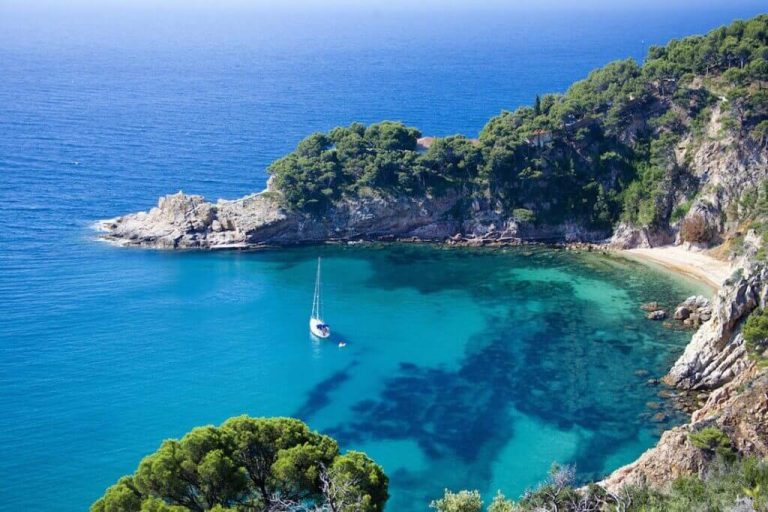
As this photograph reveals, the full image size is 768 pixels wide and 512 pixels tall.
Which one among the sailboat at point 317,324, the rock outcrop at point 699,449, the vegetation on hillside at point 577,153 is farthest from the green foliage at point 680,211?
the sailboat at point 317,324

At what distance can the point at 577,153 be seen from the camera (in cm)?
8312

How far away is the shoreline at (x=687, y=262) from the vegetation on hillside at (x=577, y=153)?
3.45 m

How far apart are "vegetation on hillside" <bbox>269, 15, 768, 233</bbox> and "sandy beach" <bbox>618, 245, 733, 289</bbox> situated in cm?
347

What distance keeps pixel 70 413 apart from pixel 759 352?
44243 millimetres

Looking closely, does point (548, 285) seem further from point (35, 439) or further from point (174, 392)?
point (35, 439)

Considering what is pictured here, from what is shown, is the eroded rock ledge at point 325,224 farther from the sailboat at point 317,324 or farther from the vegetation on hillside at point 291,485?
the vegetation on hillside at point 291,485

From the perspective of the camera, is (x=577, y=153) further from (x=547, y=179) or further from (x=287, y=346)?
(x=287, y=346)

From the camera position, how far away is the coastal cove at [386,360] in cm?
4644

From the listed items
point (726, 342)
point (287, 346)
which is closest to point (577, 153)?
point (726, 342)

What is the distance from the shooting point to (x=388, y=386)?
54.3 metres

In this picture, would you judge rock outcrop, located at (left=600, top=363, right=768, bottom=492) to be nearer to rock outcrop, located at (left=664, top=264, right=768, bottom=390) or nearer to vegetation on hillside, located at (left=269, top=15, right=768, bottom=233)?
rock outcrop, located at (left=664, top=264, right=768, bottom=390)

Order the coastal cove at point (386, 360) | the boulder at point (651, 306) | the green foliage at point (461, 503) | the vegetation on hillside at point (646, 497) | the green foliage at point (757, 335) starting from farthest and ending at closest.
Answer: the boulder at point (651, 306) < the green foliage at point (757, 335) < the coastal cove at point (386, 360) < the green foliage at point (461, 503) < the vegetation on hillside at point (646, 497)

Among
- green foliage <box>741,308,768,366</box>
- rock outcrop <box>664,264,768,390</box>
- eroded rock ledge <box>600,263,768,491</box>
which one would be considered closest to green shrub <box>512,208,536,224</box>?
eroded rock ledge <box>600,263,768,491</box>

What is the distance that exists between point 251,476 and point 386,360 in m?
25.9
